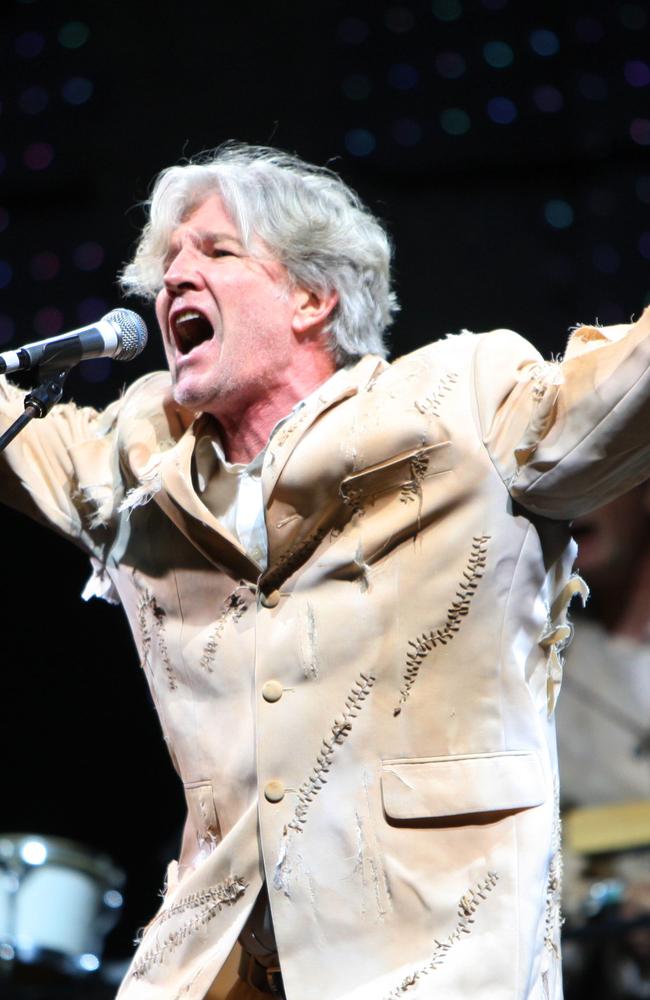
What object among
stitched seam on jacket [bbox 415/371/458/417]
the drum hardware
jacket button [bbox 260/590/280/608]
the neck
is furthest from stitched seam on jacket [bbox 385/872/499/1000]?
the drum hardware

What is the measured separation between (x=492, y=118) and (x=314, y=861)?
7.93 ft

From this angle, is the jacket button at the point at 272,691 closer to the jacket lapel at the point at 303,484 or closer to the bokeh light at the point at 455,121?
the jacket lapel at the point at 303,484

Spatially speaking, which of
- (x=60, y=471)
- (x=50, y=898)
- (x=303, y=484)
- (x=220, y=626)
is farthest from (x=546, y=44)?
(x=50, y=898)

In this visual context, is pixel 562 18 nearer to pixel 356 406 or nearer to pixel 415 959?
pixel 356 406

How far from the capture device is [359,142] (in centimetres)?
383

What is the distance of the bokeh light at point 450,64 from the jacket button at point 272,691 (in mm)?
2249

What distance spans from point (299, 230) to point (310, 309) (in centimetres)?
13

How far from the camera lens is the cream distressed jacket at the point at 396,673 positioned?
1.95m

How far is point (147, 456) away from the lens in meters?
2.35

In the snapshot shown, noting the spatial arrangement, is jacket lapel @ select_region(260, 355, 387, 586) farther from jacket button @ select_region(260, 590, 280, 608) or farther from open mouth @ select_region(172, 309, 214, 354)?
open mouth @ select_region(172, 309, 214, 354)

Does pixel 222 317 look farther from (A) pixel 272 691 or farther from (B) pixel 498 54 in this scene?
(B) pixel 498 54

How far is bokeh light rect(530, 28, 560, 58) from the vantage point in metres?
3.78

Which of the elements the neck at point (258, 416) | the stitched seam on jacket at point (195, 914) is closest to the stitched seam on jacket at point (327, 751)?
the stitched seam on jacket at point (195, 914)

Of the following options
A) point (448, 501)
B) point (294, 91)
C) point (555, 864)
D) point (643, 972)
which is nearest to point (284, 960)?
point (555, 864)
